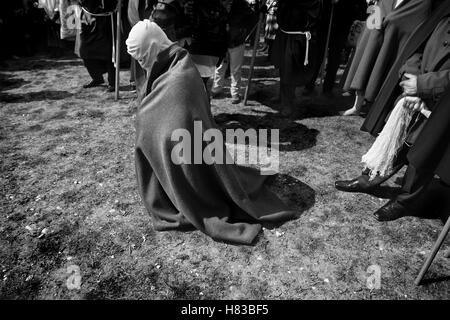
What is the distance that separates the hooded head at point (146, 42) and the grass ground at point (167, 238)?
149cm

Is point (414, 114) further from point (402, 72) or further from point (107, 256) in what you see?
point (107, 256)

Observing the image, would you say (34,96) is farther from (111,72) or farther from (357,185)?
(357,185)

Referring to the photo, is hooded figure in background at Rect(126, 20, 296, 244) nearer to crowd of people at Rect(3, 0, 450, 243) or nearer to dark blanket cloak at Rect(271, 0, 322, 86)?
crowd of people at Rect(3, 0, 450, 243)

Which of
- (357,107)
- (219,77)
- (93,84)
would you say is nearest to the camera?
(357,107)

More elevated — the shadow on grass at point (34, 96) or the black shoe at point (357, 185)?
the shadow on grass at point (34, 96)

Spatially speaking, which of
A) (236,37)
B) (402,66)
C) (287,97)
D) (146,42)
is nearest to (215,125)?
(146,42)

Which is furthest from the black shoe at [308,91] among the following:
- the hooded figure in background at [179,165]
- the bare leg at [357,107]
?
the hooded figure in background at [179,165]

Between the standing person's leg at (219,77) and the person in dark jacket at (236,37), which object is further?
the standing person's leg at (219,77)

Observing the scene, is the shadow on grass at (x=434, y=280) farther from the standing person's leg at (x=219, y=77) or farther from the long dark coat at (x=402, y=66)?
the standing person's leg at (x=219, y=77)

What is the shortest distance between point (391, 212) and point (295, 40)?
3036 millimetres

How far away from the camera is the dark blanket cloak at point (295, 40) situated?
4.74 m

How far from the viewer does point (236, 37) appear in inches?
219

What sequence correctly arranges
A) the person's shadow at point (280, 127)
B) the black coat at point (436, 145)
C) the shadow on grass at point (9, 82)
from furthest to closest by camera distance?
the shadow on grass at point (9, 82) → the person's shadow at point (280, 127) → the black coat at point (436, 145)
